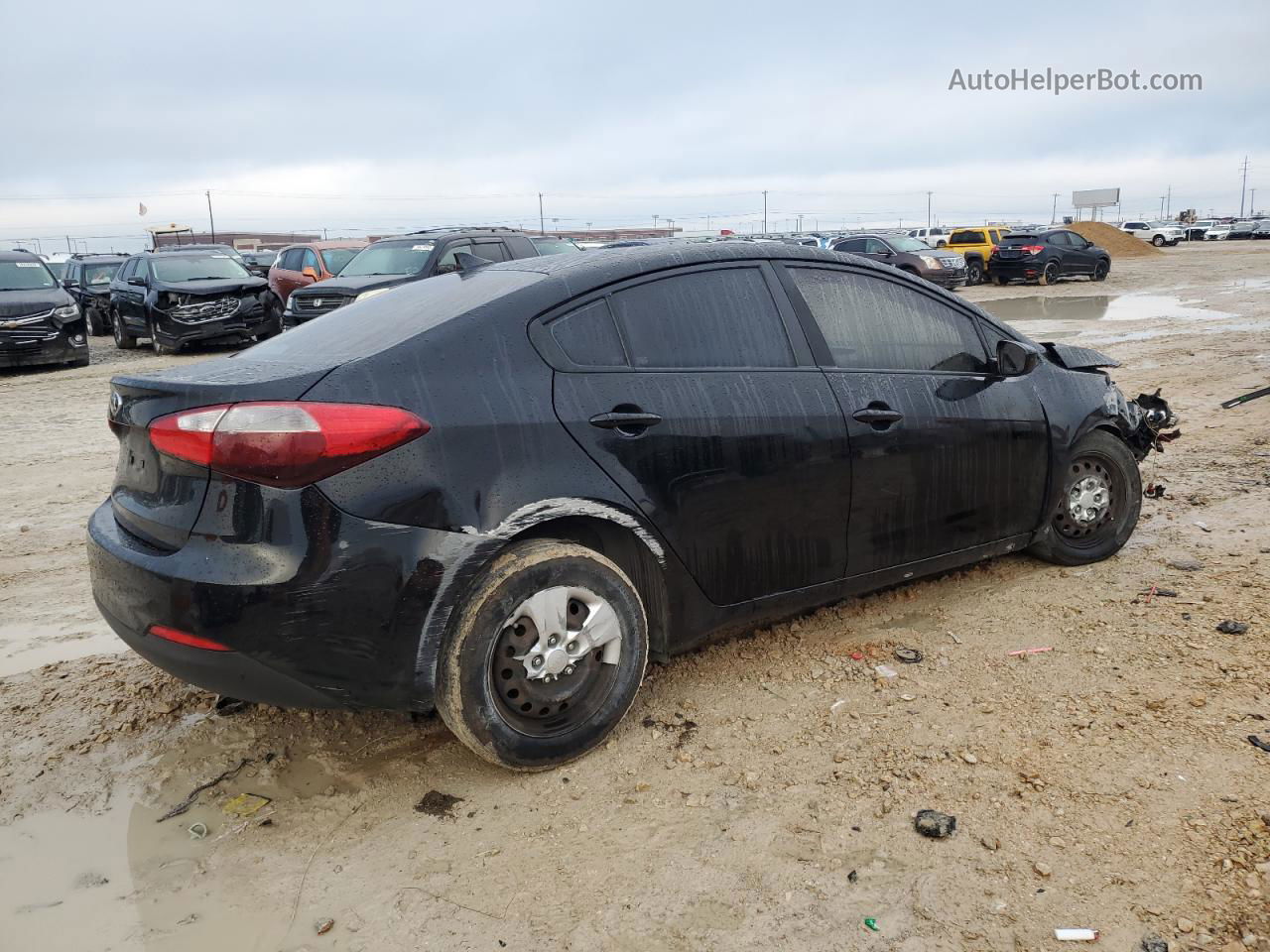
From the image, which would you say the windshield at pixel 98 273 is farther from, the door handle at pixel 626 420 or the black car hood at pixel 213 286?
the door handle at pixel 626 420

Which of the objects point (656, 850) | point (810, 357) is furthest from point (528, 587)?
point (810, 357)

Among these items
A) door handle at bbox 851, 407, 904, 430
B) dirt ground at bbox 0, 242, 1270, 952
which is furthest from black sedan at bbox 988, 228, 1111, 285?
door handle at bbox 851, 407, 904, 430

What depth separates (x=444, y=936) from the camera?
246 centimetres

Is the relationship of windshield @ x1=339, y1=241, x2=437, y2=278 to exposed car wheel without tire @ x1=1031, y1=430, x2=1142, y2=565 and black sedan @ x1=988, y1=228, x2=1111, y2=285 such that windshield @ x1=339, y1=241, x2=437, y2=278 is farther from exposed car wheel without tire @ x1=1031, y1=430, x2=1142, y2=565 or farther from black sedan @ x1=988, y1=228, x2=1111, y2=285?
black sedan @ x1=988, y1=228, x2=1111, y2=285

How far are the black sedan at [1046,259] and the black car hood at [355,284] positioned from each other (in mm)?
20440

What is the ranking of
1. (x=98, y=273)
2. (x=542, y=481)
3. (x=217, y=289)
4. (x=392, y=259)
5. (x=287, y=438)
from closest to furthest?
(x=287, y=438) → (x=542, y=481) → (x=392, y=259) → (x=217, y=289) → (x=98, y=273)

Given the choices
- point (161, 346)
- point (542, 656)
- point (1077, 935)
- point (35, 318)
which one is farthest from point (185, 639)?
point (161, 346)

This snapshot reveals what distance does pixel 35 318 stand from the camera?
1475 centimetres

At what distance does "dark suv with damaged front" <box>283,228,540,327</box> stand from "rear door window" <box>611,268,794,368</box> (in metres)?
10.2

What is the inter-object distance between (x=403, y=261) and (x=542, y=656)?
1221cm

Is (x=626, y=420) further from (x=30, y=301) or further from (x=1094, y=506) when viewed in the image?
(x=30, y=301)

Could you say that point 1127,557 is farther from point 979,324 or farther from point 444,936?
point 444,936

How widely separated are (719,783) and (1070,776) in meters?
1.05

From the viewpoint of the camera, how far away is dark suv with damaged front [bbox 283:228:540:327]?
13750mm
